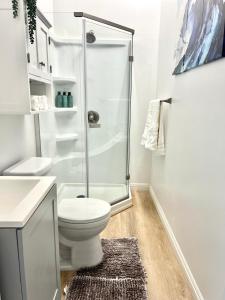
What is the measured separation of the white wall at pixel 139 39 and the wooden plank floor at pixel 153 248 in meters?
0.78

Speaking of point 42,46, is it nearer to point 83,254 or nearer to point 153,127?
point 153,127

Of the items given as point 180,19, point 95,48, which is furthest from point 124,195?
point 180,19

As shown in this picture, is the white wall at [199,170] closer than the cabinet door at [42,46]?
Yes

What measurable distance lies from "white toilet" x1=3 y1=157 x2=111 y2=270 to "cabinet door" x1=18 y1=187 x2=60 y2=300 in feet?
1.03

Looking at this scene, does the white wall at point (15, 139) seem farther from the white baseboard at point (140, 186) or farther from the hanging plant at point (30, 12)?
the white baseboard at point (140, 186)

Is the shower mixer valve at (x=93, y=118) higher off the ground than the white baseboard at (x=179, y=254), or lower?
higher

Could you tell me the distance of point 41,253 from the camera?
1.03m

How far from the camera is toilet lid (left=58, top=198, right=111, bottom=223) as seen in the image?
64.2 inches

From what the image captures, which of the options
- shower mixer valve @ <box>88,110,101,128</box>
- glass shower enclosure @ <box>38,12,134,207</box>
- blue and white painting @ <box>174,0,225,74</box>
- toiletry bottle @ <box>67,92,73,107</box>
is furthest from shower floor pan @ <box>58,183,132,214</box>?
blue and white painting @ <box>174,0,225,74</box>

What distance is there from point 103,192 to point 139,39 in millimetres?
1959

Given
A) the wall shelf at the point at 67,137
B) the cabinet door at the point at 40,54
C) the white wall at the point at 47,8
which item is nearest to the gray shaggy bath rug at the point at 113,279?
the wall shelf at the point at 67,137

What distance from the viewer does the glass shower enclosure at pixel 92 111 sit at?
2.59 m

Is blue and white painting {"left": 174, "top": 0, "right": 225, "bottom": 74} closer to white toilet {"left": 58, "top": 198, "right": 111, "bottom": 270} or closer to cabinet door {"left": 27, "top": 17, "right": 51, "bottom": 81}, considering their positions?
cabinet door {"left": 27, "top": 17, "right": 51, "bottom": 81}

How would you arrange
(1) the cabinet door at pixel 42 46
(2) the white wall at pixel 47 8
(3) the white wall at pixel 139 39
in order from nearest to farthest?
(1) the cabinet door at pixel 42 46, (2) the white wall at pixel 47 8, (3) the white wall at pixel 139 39
